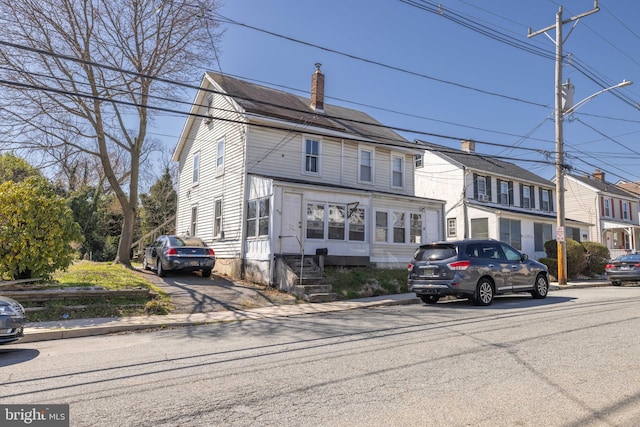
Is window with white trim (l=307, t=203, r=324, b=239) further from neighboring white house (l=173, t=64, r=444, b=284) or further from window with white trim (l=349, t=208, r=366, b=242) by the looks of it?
window with white trim (l=349, t=208, r=366, b=242)

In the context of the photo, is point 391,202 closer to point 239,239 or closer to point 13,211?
point 239,239

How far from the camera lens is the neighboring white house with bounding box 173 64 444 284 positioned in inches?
664

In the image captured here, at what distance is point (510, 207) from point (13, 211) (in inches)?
1157

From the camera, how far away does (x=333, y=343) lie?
727cm

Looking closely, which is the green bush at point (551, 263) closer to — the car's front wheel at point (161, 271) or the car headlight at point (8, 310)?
the car's front wheel at point (161, 271)

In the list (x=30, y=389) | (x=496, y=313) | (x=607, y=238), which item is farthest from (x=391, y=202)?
(x=607, y=238)

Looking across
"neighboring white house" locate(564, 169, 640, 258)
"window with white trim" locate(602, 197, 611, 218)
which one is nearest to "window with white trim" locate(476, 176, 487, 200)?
"neighboring white house" locate(564, 169, 640, 258)

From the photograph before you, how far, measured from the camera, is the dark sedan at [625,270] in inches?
754

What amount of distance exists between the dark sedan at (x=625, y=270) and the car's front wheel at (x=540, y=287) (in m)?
8.76

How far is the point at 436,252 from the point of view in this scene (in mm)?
→ 12188

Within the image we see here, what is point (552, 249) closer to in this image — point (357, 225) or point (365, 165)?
point (365, 165)

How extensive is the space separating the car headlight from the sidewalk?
137 cm

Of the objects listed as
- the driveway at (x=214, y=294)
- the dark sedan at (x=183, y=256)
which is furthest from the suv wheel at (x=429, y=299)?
the dark sedan at (x=183, y=256)

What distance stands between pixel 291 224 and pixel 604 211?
113ft
